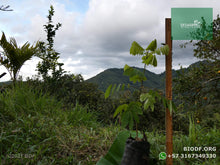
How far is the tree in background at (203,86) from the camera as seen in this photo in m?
4.41

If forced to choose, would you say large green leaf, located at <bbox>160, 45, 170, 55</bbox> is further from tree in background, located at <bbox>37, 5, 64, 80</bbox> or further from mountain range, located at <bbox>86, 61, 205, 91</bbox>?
tree in background, located at <bbox>37, 5, 64, 80</bbox>

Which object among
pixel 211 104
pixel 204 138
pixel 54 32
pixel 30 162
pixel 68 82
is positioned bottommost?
pixel 30 162

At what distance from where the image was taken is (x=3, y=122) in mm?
3668

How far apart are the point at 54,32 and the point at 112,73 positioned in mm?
4095

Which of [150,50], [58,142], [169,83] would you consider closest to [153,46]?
[150,50]

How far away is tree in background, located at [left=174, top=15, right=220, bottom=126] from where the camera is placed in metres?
4.41

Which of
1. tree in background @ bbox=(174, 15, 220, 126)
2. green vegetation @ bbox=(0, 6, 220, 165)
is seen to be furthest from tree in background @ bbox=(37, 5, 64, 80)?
tree in background @ bbox=(174, 15, 220, 126)

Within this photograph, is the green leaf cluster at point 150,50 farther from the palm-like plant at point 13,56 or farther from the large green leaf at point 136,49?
the palm-like plant at point 13,56

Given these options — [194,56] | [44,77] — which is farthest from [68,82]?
[194,56]

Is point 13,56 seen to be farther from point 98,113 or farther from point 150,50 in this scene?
point 150,50

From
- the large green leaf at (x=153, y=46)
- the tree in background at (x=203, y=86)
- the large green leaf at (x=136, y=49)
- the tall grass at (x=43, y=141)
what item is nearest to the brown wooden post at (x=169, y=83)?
the large green leaf at (x=153, y=46)

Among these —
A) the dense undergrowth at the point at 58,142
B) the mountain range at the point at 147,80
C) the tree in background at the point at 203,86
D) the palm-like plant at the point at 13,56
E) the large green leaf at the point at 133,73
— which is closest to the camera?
the large green leaf at the point at 133,73

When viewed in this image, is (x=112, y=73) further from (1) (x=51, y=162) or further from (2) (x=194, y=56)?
(1) (x=51, y=162)

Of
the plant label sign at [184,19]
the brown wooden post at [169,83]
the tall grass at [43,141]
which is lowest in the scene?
the tall grass at [43,141]
